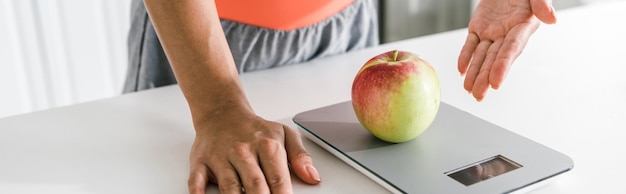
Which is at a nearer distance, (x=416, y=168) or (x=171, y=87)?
(x=416, y=168)

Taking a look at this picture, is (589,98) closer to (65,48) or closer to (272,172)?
(272,172)

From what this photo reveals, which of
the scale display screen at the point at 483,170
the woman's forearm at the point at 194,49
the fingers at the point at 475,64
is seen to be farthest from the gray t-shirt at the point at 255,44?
the scale display screen at the point at 483,170

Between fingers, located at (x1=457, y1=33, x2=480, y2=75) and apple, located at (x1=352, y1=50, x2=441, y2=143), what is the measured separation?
126 mm

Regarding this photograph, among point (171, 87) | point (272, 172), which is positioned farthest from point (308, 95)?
point (272, 172)

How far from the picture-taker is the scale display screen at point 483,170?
0.78 metres

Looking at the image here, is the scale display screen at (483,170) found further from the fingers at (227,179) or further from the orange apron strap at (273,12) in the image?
the orange apron strap at (273,12)

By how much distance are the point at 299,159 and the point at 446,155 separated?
167 mm

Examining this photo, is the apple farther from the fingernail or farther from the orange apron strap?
the orange apron strap

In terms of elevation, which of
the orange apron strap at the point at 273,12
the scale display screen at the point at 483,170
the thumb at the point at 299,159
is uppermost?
the orange apron strap at the point at 273,12

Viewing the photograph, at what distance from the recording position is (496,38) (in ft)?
3.32

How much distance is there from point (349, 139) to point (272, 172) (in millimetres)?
123

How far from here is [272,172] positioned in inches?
31.9

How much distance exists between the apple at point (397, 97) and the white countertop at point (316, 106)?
0.22 feet

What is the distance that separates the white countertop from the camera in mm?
843
